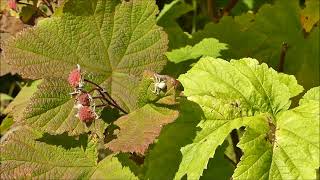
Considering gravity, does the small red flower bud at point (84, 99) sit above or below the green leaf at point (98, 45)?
below

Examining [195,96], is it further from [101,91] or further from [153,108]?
[101,91]

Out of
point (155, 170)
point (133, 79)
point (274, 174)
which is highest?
point (133, 79)

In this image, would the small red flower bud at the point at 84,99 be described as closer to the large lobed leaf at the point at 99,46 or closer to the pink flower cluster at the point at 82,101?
the pink flower cluster at the point at 82,101

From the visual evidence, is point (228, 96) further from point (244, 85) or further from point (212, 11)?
point (212, 11)

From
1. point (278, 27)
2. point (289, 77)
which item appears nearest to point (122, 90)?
point (289, 77)

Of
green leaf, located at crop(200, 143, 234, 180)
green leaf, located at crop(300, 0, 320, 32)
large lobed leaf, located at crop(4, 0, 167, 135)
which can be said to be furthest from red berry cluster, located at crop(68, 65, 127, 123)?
green leaf, located at crop(300, 0, 320, 32)

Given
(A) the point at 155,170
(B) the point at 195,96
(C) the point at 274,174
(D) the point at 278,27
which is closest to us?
(C) the point at 274,174

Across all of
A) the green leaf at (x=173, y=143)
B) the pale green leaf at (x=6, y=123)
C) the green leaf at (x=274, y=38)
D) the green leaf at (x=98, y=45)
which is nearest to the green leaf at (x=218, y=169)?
the green leaf at (x=173, y=143)
